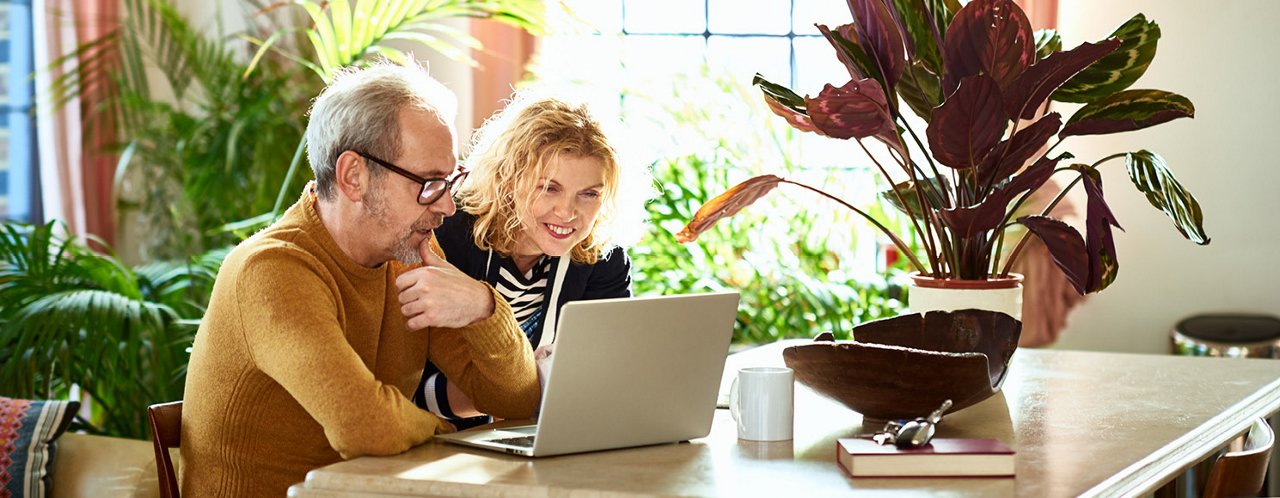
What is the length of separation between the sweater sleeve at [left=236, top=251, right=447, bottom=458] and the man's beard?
169 mm

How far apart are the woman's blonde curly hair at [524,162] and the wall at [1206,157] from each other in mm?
2632

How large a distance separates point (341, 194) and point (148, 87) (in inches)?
126

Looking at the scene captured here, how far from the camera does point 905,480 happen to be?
1.75m

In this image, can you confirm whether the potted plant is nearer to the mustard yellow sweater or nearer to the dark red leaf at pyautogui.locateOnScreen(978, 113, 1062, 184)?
the dark red leaf at pyautogui.locateOnScreen(978, 113, 1062, 184)

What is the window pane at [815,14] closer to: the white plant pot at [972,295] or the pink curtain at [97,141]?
the pink curtain at [97,141]

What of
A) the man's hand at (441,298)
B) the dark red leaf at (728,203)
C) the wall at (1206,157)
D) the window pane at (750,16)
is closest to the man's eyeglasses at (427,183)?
the man's hand at (441,298)

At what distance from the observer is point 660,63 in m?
5.34

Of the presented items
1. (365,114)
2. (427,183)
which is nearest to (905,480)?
(427,183)

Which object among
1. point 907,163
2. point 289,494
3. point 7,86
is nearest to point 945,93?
point 907,163

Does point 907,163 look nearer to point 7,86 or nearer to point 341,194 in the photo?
point 341,194

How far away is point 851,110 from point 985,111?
239 mm

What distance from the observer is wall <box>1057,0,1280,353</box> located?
15.4 feet

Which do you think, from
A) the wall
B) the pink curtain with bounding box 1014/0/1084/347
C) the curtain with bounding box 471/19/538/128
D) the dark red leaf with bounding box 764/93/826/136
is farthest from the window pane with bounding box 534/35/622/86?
the dark red leaf with bounding box 764/93/826/136

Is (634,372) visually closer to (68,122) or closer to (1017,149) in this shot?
(1017,149)
